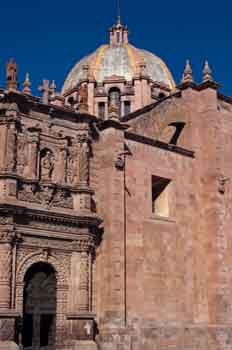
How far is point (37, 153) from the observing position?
18.9 metres

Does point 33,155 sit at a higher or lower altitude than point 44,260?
higher

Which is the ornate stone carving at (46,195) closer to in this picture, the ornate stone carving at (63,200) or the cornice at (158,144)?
the ornate stone carving at (63,200)

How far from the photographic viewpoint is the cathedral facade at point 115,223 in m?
18.2

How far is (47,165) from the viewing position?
19.2 m

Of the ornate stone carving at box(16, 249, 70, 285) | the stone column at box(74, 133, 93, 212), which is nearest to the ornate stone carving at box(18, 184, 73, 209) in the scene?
the stone column at box(74, 133, 93, 212)

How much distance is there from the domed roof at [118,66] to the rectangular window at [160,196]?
18033mm

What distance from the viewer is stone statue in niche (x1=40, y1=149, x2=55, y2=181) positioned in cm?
1909

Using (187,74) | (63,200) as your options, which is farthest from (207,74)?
(63,200)

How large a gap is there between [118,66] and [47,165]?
22.4 meters

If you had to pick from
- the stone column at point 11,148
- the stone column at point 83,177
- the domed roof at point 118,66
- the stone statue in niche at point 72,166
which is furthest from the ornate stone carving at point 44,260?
the domed roof at point 118,66

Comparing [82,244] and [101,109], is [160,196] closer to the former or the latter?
[82,244]

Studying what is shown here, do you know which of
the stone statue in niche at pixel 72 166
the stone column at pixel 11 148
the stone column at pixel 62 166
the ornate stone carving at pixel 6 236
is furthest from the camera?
the stone statue in niche at pixel 72 166

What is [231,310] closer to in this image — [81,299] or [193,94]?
[81,299]

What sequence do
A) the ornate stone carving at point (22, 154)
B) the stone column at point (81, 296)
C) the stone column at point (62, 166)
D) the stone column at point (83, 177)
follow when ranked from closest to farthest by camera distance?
the stone column at point (81, 296) < the ornate stone carving at point (22, 154) < the stone column at point (62, 166) < the stone column at point (83, 177)
